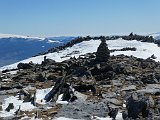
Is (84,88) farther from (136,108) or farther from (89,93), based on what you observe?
(136,108)

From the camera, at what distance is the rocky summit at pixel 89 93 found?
112ft

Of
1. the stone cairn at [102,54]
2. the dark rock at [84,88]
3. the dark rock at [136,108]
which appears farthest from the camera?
the stone cairn at [102,54]

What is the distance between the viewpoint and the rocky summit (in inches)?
1347

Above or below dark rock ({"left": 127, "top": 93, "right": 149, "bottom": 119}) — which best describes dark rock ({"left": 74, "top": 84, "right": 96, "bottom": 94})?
below

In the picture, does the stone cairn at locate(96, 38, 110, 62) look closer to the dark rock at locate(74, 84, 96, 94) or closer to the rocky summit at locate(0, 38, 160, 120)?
the rocky summit at locate(0, 38, 160, 120)

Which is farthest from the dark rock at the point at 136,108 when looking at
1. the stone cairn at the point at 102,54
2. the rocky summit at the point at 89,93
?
the stone cairn at the point at 102,54

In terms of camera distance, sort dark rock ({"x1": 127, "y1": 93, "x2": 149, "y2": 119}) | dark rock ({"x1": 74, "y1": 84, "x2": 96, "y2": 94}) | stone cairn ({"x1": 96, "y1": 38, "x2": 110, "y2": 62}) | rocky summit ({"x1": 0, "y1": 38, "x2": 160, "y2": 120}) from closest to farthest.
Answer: dark rock ({"x1": 127, "y1": 93, "x2": 149, "y2": 119})
rocky summit ({"x1": 0, "y1": 38, "x2": 160, "y2": 120})
dark rock ({"x1": 74, "y1": 84, "x2": 96, "y2": 94})
stone cairn ({"x1": 96, "y1": 38, "x2": 110, "y2": 62})

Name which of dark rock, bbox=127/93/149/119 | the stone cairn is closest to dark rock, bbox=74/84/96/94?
dark rock, bbox=127/93/149/119

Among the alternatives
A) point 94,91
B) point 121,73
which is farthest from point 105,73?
point 94,91

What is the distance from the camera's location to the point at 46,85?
50.1 meters

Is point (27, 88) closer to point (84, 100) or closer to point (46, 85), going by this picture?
point (46, 85)

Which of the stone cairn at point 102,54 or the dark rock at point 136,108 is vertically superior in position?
the stone cairn at point 102,54

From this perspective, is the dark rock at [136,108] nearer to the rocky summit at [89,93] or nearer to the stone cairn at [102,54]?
the rocky summit at [89,93]

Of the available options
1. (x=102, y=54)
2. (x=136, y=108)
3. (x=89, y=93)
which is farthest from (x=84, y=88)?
(x=102, y=54)
